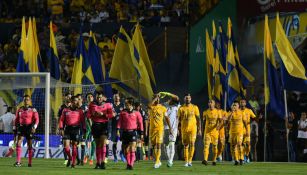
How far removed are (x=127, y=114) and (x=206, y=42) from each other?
12.8 meters

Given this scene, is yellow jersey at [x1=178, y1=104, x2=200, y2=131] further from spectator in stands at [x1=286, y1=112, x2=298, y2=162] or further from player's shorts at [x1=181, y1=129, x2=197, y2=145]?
spectator in stands at [x1=286, y1=112, x2=298, y2=162]

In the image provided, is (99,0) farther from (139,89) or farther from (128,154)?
(128,154)

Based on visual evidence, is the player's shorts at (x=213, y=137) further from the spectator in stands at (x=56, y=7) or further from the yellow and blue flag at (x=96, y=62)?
the spectator in stands at (x=56, y=7)

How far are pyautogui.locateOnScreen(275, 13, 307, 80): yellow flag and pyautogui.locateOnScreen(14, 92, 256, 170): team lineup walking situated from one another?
345 cm

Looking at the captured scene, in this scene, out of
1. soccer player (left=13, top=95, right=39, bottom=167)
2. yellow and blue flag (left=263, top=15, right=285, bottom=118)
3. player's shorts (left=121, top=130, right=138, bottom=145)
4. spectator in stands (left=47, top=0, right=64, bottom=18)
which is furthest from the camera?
spectator in stands (left=47, top=0, right=64, bottom=18)

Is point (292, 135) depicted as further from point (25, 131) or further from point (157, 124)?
point (25, 131)

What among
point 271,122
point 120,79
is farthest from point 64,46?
point 271,122

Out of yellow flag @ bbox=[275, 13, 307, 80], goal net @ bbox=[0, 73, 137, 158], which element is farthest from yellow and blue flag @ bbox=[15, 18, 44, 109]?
yellow flag @ bbox=[275, 13, 307, 80]

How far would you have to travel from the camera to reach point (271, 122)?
137 ft

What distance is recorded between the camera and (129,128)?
29.6m

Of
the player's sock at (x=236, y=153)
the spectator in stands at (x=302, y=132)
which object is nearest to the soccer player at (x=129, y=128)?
the player's sock at (x=236, y=153)

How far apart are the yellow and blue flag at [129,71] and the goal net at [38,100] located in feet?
3.57

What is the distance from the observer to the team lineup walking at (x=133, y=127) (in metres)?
29.3

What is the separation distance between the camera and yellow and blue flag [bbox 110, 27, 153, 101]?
41.6 meters
